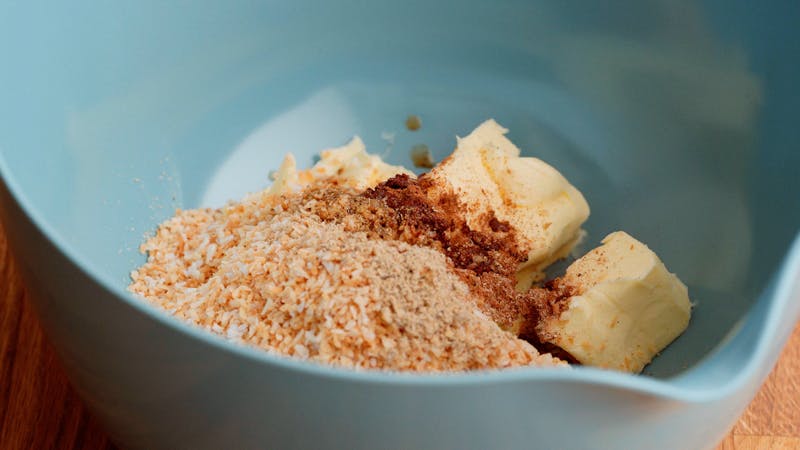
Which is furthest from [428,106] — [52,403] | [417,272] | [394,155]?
[52,403]

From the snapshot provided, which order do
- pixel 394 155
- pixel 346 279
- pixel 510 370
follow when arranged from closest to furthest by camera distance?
1. pixel 510 370
2. pixel 346 279
3. pixel 394 155

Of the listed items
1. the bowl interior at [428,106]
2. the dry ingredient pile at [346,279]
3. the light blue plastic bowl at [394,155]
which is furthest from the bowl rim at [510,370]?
the bowl interior at [428,106]

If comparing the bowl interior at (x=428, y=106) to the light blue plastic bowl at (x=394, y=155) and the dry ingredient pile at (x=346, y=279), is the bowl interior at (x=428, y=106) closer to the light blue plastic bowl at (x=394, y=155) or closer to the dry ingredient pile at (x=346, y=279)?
the light blue plastic bowl at (x=394, y=155)

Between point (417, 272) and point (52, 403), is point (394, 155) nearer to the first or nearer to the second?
point (417, 272)

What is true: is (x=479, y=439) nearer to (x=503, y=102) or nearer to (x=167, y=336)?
(x=167, y=336)

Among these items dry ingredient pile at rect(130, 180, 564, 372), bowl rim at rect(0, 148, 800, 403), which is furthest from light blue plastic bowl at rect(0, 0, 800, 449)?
dry ingredient pile at rect(130, 180, 564, 372)

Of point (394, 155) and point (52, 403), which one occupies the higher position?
point (394, 155)

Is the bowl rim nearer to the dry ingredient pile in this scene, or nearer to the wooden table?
the dry ingredient pile
